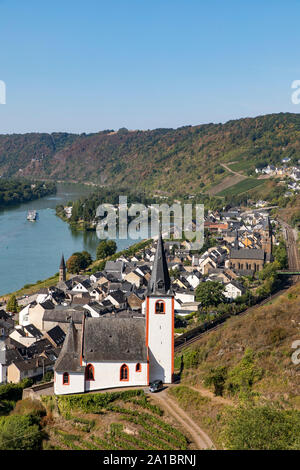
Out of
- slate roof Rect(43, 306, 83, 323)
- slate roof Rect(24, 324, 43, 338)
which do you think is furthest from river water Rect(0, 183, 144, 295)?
slate roof Rect(24, 324, 43, 338)

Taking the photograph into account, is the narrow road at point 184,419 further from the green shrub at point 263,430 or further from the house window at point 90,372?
the house window at point 90,372

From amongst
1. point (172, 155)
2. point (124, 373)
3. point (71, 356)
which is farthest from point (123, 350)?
point (172, 155)

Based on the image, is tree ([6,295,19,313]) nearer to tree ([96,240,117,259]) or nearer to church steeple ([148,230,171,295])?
tree ([96,240,117,259])

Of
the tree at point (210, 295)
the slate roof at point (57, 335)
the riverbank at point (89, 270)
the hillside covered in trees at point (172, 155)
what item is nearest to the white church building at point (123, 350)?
the slate roof at point (57, 335)

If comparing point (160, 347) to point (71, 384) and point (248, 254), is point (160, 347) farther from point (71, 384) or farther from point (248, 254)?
point (248, 254)

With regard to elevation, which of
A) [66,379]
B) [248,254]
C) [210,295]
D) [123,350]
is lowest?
[210,295]

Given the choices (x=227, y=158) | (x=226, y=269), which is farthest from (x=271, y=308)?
(x=227, y=158)
